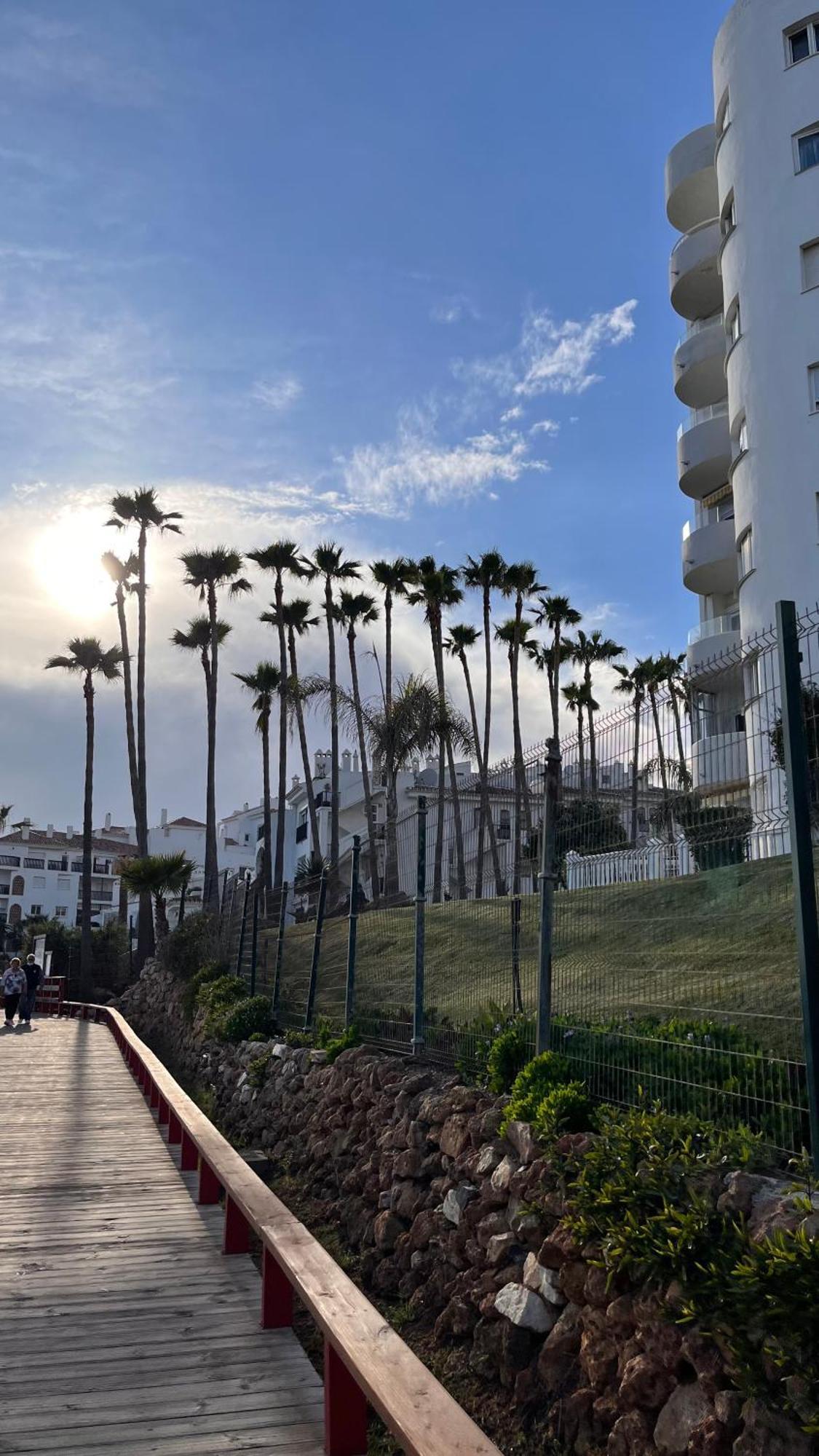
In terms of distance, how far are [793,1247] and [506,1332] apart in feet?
7.36

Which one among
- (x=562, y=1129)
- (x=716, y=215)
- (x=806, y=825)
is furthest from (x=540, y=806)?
(x=716, y=215)

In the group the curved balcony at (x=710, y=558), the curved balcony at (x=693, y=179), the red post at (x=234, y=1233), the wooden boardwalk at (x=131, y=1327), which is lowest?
the wooden boardwalk at (x=131, y=1327)

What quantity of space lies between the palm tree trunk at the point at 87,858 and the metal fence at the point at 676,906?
131 ft

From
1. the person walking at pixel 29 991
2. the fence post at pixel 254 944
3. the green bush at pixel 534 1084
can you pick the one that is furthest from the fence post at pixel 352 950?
the person walking at pixel 29 991

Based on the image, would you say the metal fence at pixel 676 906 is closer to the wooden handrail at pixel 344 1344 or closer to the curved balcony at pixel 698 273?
the wooden handrail at pixel 344 1344

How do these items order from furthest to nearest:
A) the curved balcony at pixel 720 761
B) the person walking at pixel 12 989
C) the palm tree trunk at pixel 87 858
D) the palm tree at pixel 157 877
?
the palm tree trunk at pixel 87 858
the palm tree at pixel 157 877
the person walking at pixel 12 989
the curved balcony at pixel 720 761

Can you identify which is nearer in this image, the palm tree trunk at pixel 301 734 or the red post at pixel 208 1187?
the red post at pixel 208 1187

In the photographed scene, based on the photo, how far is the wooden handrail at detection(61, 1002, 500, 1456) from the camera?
398cm

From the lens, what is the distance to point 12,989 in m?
28.4

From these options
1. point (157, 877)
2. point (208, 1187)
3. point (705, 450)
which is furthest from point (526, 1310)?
point (157, 877)

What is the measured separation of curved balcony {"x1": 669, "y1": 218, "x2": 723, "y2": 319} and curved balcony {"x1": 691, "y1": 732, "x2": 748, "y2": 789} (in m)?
29.1

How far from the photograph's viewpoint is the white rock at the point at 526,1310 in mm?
5676

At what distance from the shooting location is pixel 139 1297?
6.90 metres

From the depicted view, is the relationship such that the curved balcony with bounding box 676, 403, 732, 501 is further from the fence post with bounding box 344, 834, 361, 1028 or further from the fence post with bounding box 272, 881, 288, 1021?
the fence post with bounding box 344, 834, 361, 1028
